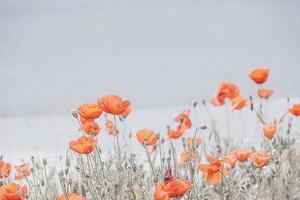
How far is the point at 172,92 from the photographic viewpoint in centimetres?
746

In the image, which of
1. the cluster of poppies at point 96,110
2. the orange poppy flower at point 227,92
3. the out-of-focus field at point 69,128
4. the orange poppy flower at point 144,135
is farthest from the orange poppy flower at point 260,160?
the out-of-focus field at point 69,128

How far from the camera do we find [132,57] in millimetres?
9820

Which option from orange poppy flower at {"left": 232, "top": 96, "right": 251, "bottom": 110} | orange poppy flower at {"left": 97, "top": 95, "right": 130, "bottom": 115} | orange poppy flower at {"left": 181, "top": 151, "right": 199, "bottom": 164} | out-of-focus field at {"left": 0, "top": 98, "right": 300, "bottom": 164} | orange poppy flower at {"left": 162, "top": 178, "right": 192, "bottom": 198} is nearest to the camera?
orange poppy flower at {"left": 162, "top": 178, "right": 192, "bottom": 198}

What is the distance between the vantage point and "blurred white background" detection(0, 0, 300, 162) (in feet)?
22.9

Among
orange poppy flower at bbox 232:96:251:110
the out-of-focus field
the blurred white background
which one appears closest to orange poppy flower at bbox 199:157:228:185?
Result: orange poppy flower at bbox 232:96:251:110

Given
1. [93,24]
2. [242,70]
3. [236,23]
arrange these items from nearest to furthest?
[242,70] → [236,23] → [93,24]

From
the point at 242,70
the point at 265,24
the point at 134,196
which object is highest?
the point at 265,24

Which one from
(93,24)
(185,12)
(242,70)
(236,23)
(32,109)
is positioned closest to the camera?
(32,109)

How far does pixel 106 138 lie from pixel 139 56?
4.27 meters

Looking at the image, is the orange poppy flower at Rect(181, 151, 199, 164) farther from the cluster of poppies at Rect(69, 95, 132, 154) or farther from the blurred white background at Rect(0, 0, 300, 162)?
the blurred white background at Rect(0, 0, 300, 162)

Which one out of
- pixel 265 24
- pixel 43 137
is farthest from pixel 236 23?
pixel 43 137

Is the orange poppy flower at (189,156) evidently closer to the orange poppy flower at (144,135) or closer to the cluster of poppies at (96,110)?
the orange poppy flower at (144,135)

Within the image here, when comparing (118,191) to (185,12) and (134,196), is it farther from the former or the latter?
(185,12)

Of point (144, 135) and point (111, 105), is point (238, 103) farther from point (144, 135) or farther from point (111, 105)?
point (111, 105)
